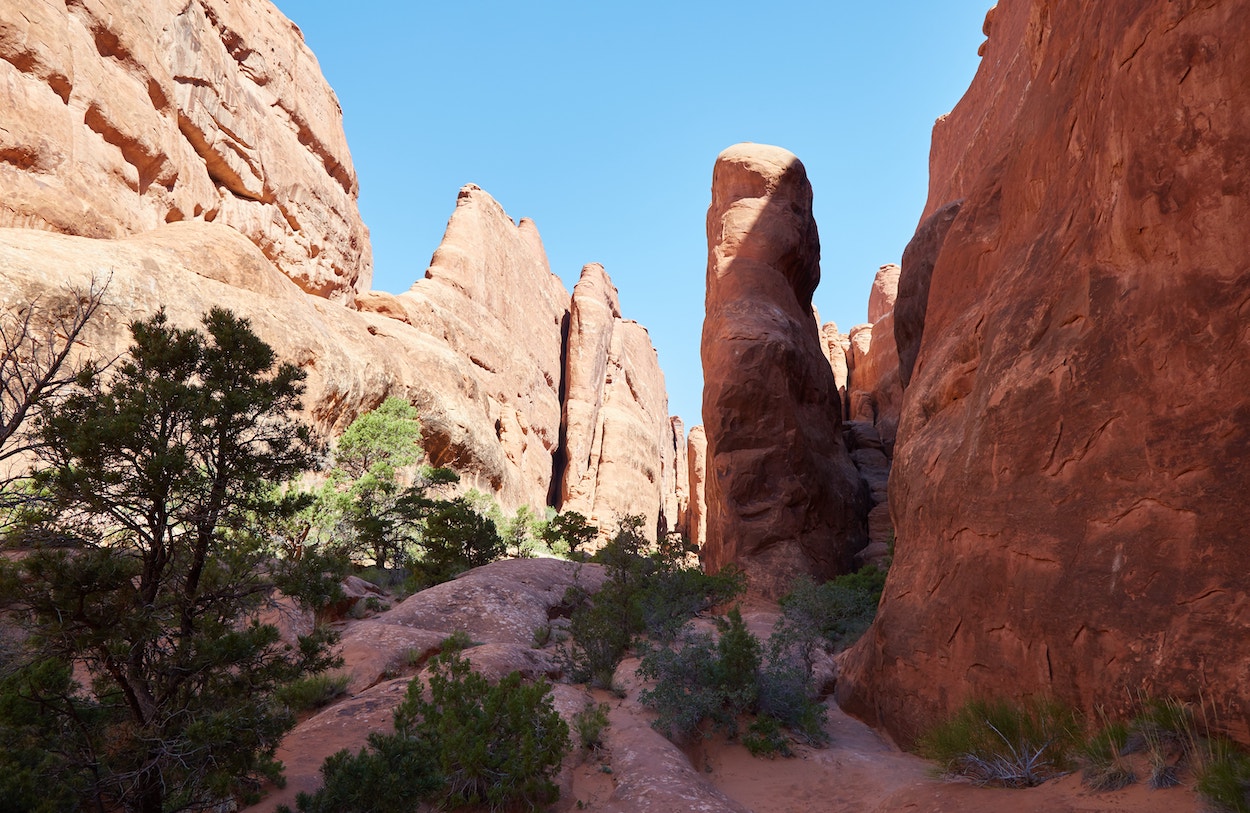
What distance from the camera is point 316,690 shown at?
1008 cm

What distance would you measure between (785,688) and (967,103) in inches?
1033

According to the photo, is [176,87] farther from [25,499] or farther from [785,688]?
[785,688]

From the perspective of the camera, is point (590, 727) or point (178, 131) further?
point (178, 131)

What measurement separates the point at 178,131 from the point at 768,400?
1181 inches


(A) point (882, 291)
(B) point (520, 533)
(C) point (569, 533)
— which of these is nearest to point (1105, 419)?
(C) point (569, 533)

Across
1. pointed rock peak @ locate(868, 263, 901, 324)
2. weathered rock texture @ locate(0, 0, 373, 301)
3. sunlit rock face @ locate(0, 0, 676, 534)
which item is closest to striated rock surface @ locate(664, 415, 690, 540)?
sunlit rock face @ locate(0, 0, 676, 534)

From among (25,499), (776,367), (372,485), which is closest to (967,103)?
(776,367)

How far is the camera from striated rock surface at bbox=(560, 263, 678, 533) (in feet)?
192

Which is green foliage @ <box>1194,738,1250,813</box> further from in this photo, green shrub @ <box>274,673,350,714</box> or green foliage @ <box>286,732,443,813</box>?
green shrub @ <box>274,673,350,714</box>

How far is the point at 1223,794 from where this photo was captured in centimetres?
471

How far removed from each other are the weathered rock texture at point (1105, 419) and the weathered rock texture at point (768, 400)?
12.8 metres

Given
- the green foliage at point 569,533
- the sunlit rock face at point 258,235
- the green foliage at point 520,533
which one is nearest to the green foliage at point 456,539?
the green foliage at point 520,533

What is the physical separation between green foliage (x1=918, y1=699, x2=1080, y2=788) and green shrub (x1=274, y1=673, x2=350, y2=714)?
25.4 ft

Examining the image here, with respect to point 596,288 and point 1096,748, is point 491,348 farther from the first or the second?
point 1096,748
